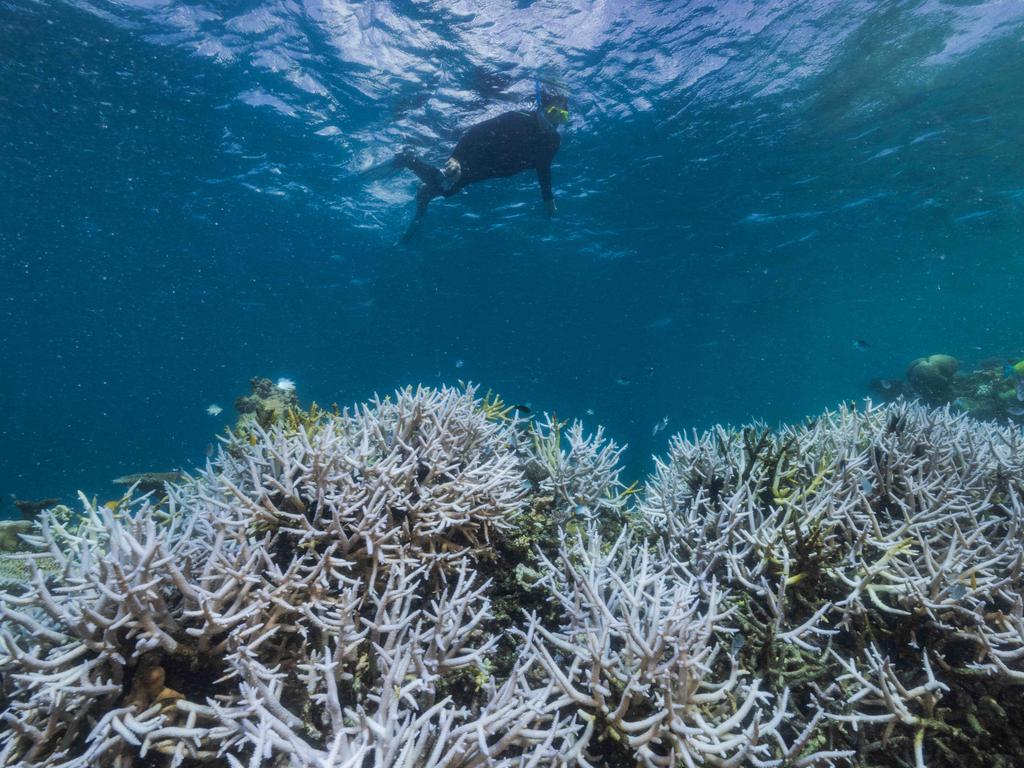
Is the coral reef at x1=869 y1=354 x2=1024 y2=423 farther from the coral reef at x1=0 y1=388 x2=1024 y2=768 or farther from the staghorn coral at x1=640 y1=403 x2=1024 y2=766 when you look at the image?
the coral reef at x1=0 y1=388 x2=1024 y2=768

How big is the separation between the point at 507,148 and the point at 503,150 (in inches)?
5.1

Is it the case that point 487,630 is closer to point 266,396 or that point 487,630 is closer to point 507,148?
point 266,396

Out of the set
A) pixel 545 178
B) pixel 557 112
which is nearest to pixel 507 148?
pixel 545 178

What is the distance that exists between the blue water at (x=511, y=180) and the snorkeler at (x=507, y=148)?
2382 mm

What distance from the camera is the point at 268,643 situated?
236cm

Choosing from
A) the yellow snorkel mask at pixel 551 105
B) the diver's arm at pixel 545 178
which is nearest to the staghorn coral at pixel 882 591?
the yellow snorkel mask at pixel 551 105

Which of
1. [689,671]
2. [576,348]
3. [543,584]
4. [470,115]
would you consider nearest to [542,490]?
[543,584]

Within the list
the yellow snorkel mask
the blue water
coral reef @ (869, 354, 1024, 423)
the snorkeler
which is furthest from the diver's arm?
coral reef @ (869, 354, 1024, 423)

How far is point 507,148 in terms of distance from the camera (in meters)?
13.7

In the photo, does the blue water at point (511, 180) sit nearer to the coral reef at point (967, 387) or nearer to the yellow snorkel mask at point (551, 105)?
the yellow snorkel mask at point (551, 105)

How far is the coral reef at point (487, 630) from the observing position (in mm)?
1919

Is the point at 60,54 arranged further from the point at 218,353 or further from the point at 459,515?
the point at 218,353

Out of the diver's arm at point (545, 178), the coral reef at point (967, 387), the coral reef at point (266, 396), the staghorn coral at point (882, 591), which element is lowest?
the coral reef at point (967, 387)

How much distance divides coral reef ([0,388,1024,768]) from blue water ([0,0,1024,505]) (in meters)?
3.00
